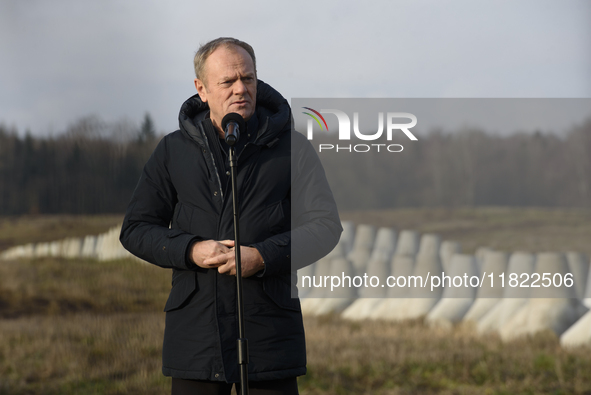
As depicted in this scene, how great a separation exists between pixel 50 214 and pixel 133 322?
1036 mm

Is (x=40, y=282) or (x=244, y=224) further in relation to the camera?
(x=40, y=282)

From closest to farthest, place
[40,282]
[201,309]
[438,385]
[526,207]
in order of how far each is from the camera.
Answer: [201,309] < [438,385] < [526,207] < [40,282]

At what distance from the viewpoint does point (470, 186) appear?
4.35m

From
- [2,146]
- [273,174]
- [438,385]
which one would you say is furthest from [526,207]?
[2,146]

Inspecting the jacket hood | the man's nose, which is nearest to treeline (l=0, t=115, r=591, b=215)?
the jacket hood

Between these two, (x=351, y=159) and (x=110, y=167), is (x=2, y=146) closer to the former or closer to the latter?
(x=110, y=167)

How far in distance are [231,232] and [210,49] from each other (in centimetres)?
50

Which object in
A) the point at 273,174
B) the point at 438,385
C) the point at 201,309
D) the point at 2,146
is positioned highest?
the point at 2,146

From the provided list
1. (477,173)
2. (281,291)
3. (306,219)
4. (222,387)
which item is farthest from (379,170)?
(222,387)

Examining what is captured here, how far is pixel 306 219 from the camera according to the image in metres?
1.69

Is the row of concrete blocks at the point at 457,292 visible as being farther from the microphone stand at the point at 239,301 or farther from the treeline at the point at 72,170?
the microphone stand at the point at 239,301

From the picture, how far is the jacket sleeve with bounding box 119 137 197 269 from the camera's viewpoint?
1604mm

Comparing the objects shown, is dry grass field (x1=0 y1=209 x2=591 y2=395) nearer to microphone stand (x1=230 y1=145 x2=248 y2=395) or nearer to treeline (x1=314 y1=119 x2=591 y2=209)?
treeline (x1=314 y1=119 x2=591 y2=209)

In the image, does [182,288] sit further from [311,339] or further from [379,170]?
[311,339]
